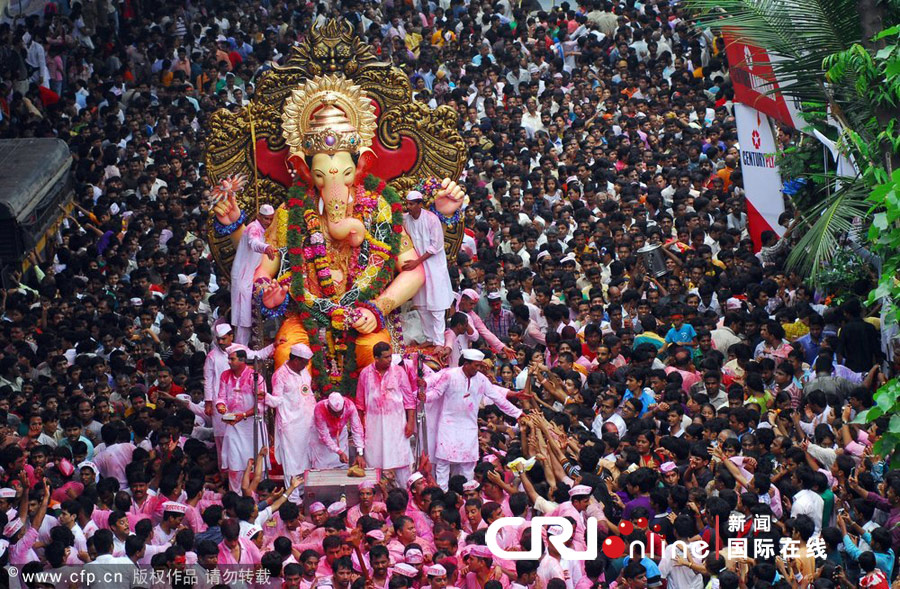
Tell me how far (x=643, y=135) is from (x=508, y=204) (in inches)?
122

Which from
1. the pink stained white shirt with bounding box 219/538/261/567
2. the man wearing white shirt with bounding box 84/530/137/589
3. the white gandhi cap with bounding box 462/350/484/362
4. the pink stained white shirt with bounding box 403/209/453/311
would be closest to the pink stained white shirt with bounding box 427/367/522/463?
the white gandhi cap with bounding box 462/350/484/362

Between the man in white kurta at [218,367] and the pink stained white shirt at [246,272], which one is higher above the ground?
the pink stained white shirt at [246,272]

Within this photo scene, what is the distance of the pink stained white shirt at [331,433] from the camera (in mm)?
14031

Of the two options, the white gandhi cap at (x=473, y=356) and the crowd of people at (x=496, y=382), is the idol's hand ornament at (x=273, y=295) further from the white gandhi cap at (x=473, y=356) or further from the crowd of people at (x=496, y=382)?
the white gandhi cap at (x=473, y=356)

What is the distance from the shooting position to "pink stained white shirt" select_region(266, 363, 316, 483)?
1400 cm

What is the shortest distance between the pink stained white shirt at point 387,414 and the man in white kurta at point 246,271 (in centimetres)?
136

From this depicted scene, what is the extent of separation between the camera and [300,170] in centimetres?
1527

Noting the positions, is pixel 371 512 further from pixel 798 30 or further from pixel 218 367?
pixel 798 30

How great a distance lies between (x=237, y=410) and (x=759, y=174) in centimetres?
687

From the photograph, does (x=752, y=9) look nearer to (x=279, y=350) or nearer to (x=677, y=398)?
(x=677, y=398)

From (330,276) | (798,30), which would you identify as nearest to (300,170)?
(330,276)

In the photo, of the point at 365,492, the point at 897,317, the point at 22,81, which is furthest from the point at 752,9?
the point at 22,81

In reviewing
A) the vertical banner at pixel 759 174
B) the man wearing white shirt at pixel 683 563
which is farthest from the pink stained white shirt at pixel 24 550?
the vertical banner at pixel 759 174

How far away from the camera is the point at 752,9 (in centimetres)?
1528
